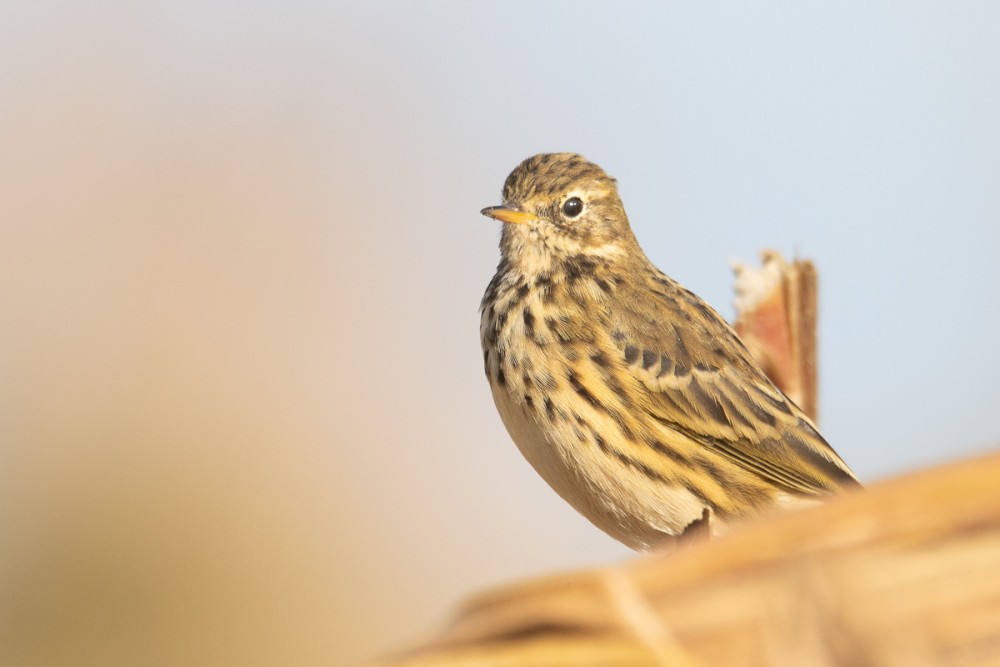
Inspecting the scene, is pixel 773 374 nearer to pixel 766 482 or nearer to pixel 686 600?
pixel 766 482

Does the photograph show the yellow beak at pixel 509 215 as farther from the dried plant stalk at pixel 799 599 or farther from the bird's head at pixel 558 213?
the dried plant stalk at pixel 799 599

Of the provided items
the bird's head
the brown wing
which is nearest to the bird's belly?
the brown wing

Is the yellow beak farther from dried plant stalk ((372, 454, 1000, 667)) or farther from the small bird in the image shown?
dried plant stalk ((372, 454, 1000, 667))

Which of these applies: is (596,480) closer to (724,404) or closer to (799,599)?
(724,404)

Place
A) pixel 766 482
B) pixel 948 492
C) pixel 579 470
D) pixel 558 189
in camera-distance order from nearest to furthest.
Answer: pixel 948 492
pixel 579 470
pixel 766 482
pixel 558 189

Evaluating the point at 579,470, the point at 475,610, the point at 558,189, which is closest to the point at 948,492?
the point at 475,610

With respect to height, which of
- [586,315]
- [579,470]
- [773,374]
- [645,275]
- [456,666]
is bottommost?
[456,666]

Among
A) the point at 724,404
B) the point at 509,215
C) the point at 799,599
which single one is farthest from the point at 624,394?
the point at 799,599

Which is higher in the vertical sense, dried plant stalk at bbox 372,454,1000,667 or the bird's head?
the bird's head
